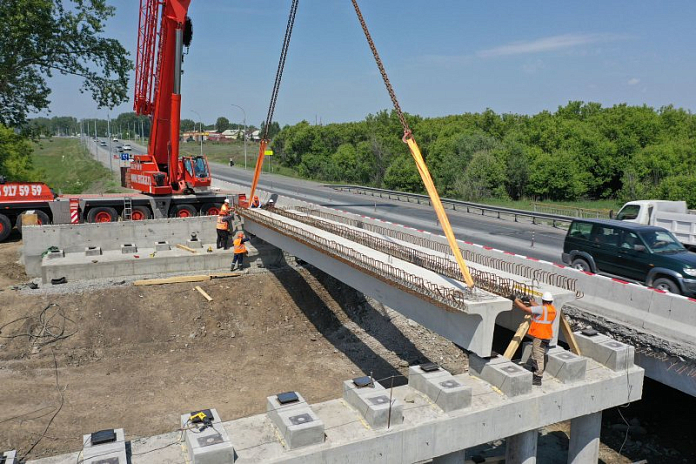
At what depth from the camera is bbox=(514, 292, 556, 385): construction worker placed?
9.68 meters

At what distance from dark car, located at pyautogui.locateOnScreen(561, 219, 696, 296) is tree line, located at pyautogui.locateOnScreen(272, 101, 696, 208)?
32205 millimetres

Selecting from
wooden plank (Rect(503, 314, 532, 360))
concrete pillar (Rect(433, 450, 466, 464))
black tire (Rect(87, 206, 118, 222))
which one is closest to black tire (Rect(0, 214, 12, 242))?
black tire (Rect(87, 206, 118, 222))

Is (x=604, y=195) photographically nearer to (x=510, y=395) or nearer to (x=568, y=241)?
(x=568, y=241)

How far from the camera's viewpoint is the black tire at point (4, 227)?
24062 mm

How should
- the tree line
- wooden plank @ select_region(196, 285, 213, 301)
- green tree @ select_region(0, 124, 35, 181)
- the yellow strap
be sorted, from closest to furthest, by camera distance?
the yellow strap → wooden plank @ select_region(196, 285, 213, 301) → green tree @ select_region(0, 124, 35, 181) → the tree line

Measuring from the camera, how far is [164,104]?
24531 millimetres

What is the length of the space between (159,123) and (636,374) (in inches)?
860

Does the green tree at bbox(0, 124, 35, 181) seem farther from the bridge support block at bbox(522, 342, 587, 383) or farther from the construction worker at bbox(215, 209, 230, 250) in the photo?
the bridge support block at bbox(522, 342, 587, 383)

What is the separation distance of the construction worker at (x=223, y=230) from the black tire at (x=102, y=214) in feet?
18.7

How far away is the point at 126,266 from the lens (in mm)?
21062

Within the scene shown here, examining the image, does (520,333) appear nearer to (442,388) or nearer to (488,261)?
(442,388)

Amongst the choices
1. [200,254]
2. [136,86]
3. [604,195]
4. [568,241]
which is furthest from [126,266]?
[604,195]

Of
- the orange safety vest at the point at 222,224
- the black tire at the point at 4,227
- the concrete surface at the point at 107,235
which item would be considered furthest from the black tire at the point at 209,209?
the black tire at the point at 4,227

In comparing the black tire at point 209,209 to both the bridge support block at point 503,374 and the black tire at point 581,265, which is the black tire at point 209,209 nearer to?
the black tire at point 581,265
